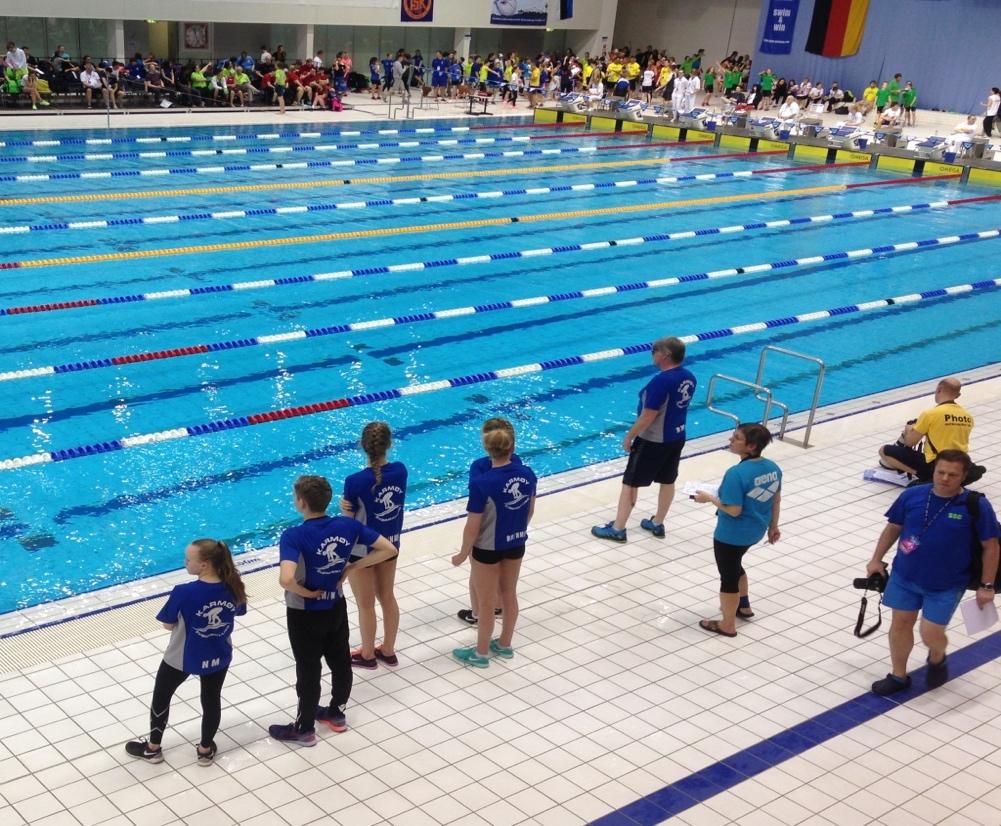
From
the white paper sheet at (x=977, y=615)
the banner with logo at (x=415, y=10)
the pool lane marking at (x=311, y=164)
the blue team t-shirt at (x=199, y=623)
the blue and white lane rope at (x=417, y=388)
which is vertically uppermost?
the banner with logo at (x=415, y=10)

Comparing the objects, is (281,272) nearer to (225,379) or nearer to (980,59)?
(225,379)

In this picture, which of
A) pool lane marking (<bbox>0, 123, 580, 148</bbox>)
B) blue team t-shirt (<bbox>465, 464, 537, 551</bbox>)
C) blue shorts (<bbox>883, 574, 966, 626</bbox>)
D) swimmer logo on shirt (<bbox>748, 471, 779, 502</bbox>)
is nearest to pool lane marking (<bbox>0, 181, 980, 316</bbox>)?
blue team t-shirt (<bbox>465, 464, 537, 551</bbox>)

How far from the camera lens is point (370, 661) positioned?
14.9 feet

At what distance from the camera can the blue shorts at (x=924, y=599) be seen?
14.7 feet

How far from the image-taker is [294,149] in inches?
704

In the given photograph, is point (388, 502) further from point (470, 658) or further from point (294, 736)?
point (294, 736)

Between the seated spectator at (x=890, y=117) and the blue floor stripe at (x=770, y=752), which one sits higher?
the seated spectator at (x=890, y=117)

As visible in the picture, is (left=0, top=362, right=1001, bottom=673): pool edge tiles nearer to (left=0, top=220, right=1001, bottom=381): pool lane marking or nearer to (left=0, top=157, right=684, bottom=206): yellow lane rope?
(left=0, top=220, right=1001, bottom=381): pool lane marking

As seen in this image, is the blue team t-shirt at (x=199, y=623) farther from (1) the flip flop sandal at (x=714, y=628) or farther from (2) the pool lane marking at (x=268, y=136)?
(2) the pool lane marking at (x=268, y=136)

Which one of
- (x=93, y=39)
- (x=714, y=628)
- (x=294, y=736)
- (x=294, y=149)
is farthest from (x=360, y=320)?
(x=93, y=39)

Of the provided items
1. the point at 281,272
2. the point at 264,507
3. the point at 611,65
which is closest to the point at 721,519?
the point at 264,507

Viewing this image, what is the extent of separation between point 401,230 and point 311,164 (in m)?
4.16

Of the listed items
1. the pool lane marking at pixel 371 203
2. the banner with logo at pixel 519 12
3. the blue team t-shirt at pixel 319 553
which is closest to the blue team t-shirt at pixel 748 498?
the blue team t-shirt at pixel 319 553

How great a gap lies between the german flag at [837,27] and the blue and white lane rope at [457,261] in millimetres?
12972
